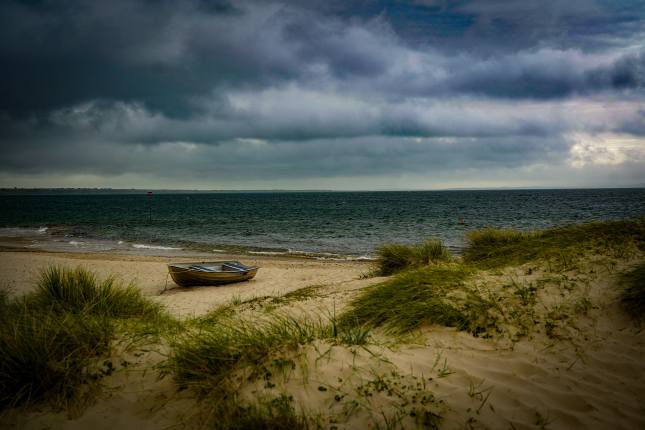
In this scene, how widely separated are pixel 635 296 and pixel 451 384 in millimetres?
3344

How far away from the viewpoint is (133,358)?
4.27m

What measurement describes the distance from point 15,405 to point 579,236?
10740mm

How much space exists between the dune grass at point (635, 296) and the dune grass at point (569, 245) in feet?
5.01

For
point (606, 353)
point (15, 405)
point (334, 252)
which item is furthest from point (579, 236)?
point (334, 252)

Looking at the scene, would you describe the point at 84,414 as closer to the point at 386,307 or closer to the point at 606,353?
the point at 386,307

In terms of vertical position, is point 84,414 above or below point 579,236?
below

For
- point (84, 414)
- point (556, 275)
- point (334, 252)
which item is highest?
point (556, 275)

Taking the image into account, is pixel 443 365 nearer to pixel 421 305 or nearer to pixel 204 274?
pixel 421 305

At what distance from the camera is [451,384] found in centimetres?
383

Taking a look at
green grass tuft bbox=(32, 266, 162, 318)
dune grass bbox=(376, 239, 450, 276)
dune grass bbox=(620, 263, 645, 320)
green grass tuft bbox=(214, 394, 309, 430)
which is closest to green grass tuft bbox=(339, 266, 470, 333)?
green grass tuft bbox=(214, 394, 309, 430)

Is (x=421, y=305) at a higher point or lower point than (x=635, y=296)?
lower

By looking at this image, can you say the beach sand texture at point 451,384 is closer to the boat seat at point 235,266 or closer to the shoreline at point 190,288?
the shoreline at point 190,288

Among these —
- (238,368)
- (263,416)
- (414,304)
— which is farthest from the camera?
(414,304)

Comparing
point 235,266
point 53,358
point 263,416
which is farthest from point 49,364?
point 235,266
